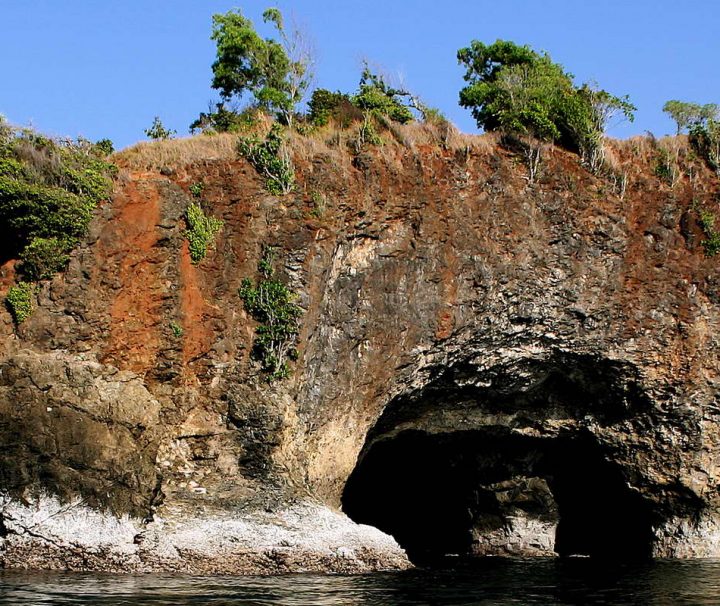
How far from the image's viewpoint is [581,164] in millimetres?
28781

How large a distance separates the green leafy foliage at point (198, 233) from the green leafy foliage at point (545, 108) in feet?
33.6

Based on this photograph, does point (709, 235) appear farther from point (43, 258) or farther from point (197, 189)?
point (43, 258)

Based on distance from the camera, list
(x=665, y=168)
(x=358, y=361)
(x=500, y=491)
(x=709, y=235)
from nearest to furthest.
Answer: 1. (x=358, y=361)
2. (x=709, y=235)
3. (x=665, y=168)
4. (x=500, y=491)

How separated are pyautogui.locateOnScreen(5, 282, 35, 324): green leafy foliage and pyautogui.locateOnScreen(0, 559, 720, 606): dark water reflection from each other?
6318mm

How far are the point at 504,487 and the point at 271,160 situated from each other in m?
15.5

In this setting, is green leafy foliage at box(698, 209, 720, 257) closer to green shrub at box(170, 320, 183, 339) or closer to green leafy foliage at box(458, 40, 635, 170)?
green leafy foliage at box(458, 40, 635, 170)

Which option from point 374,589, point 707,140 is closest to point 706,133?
point 707,140

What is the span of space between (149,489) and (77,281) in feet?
18.2

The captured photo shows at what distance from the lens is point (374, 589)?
62.0ft

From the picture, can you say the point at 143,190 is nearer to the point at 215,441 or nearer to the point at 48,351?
the point at 48,351

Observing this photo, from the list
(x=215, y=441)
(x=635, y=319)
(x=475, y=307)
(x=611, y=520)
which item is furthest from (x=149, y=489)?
(x=611, y=520)

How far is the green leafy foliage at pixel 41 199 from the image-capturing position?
2261 centimetres

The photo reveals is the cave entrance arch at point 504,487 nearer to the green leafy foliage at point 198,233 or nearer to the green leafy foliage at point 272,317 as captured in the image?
the green leafy foliage at point 272,317

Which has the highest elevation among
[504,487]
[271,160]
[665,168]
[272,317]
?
[665,168]
